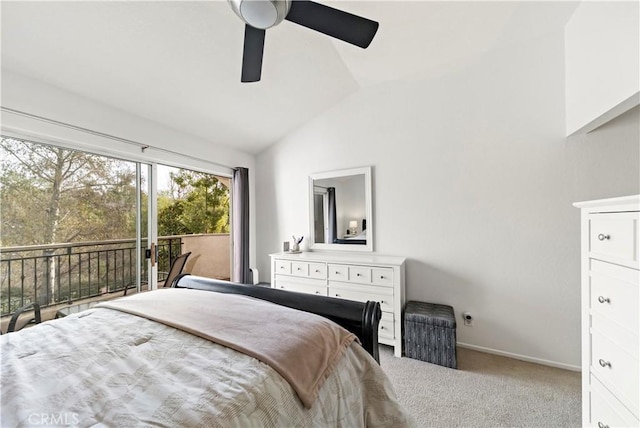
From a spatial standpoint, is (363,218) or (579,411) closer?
(579,411)

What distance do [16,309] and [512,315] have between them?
4.04 m

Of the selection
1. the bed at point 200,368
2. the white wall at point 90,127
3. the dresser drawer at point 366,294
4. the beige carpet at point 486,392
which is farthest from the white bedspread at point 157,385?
the white wall at point 90,127

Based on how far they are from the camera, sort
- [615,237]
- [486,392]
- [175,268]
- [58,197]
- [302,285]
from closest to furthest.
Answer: [615,237]
[486,392]
[58,197]
[175,268]
[302,285]

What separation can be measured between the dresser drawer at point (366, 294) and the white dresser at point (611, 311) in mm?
1294

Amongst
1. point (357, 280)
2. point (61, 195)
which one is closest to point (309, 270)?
point (357, 280)

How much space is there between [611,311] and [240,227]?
11.3 feet

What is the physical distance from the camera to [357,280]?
2.52 metres

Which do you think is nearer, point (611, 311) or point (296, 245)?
point (611, 311)

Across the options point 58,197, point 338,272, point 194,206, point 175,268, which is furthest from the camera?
point 194,206

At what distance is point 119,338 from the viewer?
1060mm

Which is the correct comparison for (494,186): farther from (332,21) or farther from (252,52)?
(252,52)

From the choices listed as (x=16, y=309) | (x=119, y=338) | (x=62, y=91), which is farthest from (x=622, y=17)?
(x=16, y=309)

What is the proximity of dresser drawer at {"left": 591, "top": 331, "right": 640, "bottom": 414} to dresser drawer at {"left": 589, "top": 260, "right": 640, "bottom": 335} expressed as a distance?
13 cm

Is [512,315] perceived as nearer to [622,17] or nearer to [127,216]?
[622,17]
